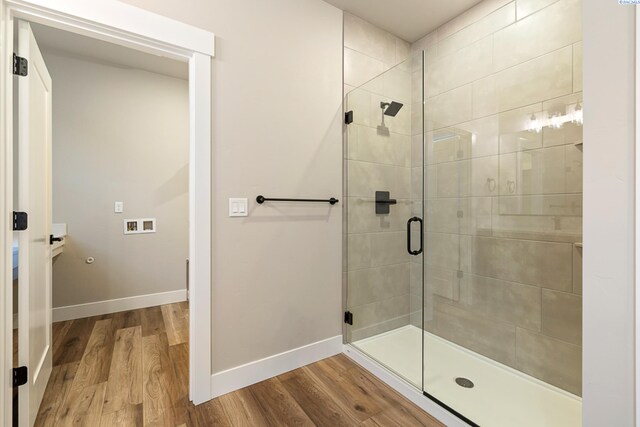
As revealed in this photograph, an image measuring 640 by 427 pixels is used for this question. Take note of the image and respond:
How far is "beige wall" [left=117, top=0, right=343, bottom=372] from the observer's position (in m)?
1.72

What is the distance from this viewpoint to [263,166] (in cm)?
186

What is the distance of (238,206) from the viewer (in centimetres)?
178

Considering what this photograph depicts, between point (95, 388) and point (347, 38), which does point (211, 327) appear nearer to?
point (95, 388)

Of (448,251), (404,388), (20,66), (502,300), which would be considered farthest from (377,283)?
(20,66)

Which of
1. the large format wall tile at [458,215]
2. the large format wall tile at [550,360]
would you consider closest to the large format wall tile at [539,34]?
the large format wall tile at [458,215]

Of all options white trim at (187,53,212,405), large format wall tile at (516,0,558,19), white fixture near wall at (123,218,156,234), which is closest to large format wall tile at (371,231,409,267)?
white trim at (187,53,212,405)

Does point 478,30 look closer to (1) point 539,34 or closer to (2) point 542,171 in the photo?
(1) point 539,34

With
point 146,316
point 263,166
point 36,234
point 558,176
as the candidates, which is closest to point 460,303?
point 558,176

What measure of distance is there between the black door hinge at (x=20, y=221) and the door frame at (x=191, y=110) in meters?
0.04

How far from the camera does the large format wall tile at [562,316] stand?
1659 millimetres

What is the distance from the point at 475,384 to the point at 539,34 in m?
2.28

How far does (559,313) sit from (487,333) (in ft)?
1.64

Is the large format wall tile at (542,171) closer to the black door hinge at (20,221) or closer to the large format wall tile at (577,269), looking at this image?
the large format wall tile at (577,269)

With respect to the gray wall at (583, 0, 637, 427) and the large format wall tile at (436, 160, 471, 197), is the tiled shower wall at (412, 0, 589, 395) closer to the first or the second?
the large format wall tile at (436, 160, 471, 197)
